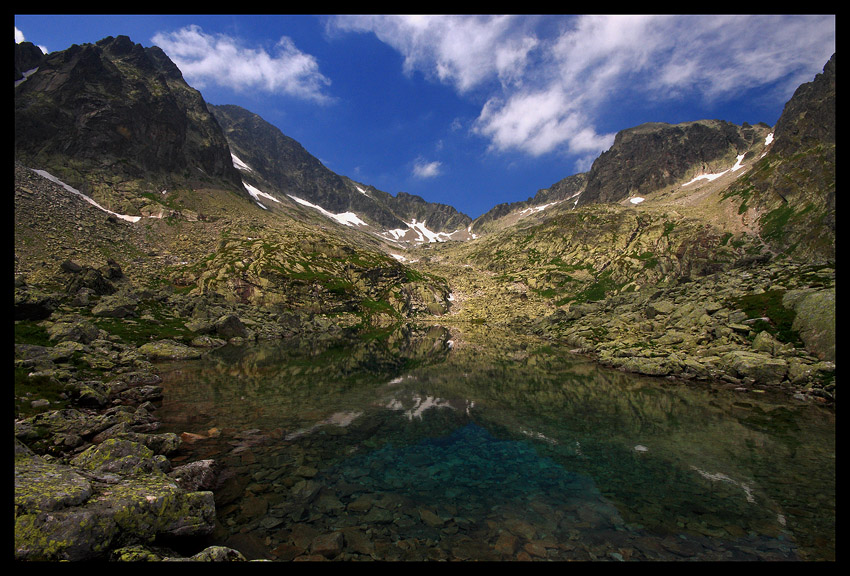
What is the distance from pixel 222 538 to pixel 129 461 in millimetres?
5503

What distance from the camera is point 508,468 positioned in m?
18.0

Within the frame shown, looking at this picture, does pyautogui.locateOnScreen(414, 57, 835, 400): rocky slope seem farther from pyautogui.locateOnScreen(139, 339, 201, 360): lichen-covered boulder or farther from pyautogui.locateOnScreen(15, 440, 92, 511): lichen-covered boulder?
pyautogui.locateOnScreen(139, 339, 201, 360): lichen-covered boulder

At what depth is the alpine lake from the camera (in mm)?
12555

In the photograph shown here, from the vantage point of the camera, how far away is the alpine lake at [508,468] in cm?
1255

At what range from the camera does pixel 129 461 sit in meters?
14.1

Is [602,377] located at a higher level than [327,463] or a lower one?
higher

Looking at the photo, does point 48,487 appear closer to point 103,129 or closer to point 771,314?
point 771,314

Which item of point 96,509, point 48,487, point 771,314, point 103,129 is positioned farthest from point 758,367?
point 103,129

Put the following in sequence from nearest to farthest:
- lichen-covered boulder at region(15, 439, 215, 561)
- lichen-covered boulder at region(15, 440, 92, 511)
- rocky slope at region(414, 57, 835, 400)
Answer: lichen-covered boulder at region(15, 439, 215, 561), lichen-covered boulder at region(15, 440, 92, 511), rocky slope at region(414, 57, 835, 400)

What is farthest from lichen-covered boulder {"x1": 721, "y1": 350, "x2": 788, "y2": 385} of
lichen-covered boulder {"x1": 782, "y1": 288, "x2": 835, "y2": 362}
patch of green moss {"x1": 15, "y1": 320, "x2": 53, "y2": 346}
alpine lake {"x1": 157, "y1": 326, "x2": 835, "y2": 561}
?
patch of green moss {"x1": 15, "y1": 320, "x2": 53, "y2": 346}

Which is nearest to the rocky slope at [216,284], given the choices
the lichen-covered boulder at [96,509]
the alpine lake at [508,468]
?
the lichen-covered boulder at [96,509]
